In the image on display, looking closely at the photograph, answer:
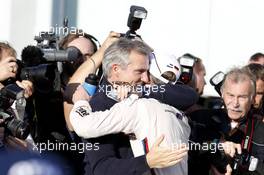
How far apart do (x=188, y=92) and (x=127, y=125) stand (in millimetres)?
441

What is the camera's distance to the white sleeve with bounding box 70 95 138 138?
2775mm

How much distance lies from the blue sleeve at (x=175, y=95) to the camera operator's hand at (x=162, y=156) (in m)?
0.29

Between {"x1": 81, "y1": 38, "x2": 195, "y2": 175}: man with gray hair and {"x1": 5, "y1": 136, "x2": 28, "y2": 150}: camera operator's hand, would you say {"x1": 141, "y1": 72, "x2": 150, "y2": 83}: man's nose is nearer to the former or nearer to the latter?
{"x1": 81, "y1": 38, "x2": 195, "y2": 175}: man with gray hair

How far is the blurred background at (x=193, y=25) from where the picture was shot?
6145mm

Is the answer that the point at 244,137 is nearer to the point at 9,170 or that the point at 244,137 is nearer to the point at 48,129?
the point at 48,129

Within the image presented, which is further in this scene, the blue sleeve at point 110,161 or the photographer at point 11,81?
the photographer at point 11,81

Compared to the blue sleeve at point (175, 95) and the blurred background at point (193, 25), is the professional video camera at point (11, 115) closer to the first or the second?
the blue sleeve at point (175, 95)

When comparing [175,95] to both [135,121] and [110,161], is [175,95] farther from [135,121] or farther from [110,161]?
[110,161]

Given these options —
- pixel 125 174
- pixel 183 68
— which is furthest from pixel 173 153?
pixel 183 68

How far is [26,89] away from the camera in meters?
3.34

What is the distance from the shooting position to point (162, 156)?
2.72 metres

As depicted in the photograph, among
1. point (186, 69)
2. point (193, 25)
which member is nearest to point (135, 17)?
point (186, 69)

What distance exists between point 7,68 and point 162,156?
1.07 meters

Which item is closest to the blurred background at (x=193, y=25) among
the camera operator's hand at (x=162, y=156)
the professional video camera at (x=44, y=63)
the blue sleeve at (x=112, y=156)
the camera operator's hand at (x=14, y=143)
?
the professional video camera at (x=44, y=63)
